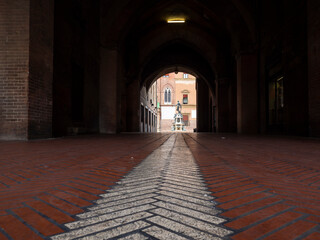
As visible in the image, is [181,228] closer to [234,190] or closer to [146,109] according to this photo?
[234,190]

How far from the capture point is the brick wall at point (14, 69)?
5617 mm

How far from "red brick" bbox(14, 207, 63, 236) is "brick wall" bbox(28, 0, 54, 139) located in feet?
17.9

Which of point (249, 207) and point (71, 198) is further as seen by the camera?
point (71, 198)

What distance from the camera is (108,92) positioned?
37.0ft

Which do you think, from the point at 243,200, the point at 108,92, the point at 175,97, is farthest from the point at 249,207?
the point at 175,97

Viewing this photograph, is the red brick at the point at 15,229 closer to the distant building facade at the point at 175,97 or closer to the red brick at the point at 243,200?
the red brick at the point at 243,200

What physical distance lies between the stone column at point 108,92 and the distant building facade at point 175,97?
33890 mm

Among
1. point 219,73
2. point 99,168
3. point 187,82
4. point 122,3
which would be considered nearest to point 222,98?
point 219,73

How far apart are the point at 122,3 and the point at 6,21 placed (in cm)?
644

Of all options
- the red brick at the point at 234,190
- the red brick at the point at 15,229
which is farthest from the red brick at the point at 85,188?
the red brick at the point at 234,190

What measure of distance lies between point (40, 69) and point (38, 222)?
245 inches

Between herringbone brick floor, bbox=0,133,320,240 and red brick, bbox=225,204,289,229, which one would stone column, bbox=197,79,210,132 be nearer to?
herringbone brick floor, bbox=0,133,320,240

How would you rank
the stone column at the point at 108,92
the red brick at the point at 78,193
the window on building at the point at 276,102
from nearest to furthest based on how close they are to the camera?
1. the red brick at the point at 78,193
2. the window on building at the point at 276,102
3. the stone column at the point at 108,92

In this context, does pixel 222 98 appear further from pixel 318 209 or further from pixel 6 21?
pixel 318 209
